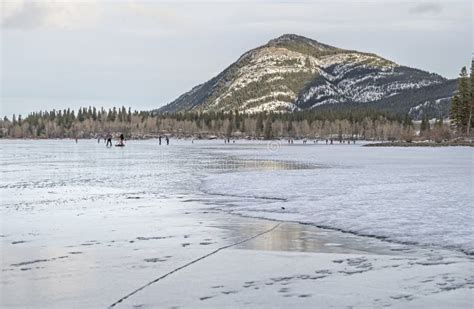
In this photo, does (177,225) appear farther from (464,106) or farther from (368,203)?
(464,106)

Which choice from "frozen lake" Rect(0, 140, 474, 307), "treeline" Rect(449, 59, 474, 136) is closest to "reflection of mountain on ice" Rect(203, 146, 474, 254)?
"frozen lake" Rect(0, 140, 474, 307)

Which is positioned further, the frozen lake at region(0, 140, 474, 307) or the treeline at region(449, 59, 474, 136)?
the treeline at region(449, 59, 474, 136)

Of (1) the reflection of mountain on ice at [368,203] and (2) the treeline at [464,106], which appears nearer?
(1) the reflection of mountain on ice at [368,203]

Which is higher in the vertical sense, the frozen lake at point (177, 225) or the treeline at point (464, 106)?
the treeline at point (464, 106)

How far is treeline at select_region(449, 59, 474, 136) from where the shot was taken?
97.1 metres

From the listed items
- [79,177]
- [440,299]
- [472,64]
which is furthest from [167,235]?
[472,64]

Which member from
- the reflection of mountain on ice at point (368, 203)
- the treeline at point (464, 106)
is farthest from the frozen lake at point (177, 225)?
the treeline at point (464, 106)

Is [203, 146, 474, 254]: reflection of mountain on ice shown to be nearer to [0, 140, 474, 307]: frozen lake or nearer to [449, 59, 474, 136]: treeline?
[0, 140, 474, 307]: frozen lake

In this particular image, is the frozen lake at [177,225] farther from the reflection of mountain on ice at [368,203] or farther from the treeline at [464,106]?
the treeline at [464,106]

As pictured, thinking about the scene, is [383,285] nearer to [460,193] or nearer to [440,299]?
[440,299]

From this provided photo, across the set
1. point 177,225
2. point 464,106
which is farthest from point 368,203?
point 464,106

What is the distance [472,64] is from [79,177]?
8884 centimetres

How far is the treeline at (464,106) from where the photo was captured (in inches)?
3822

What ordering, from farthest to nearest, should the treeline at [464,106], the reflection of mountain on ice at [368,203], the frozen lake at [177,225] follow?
the treeline at [464,106]
the reflection of mountain on ice at [368,203]
the frozen lake at [177,225]
